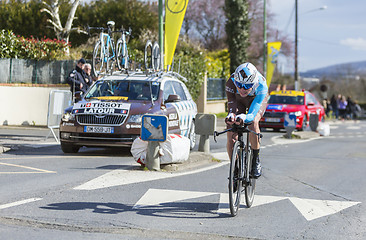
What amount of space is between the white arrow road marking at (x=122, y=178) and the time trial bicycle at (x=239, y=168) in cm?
236

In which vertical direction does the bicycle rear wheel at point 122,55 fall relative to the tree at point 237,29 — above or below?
below

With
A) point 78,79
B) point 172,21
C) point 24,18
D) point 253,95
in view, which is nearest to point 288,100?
point 172,21

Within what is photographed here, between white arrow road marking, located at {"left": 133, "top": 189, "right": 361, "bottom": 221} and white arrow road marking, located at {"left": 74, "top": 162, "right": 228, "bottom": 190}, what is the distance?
825 mm

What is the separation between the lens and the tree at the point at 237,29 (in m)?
40.8

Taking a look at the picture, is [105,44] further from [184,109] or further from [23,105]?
[23,105]

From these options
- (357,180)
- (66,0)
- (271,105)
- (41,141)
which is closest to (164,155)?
(357,180)

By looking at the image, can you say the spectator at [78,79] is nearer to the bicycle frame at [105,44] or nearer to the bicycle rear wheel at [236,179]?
the bicycle frame at [105,44]

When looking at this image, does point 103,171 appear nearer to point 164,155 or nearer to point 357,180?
point 164,155

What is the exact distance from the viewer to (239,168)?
7.03 metres

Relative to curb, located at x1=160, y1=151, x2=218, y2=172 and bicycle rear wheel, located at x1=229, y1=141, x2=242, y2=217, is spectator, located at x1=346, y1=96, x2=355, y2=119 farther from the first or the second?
bicycle rear wheel, located at x1=229, y1=141, x2=242, y2=217

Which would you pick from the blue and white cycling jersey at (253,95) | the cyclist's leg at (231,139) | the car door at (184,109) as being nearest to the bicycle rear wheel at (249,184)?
the cyclist's leg at (231,139)

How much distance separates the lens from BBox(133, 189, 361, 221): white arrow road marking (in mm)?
7438

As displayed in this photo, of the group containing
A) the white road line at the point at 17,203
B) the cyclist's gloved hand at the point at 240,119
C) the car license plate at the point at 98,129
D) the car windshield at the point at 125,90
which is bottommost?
the white road line at the point at 17,203

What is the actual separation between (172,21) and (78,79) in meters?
4.17
